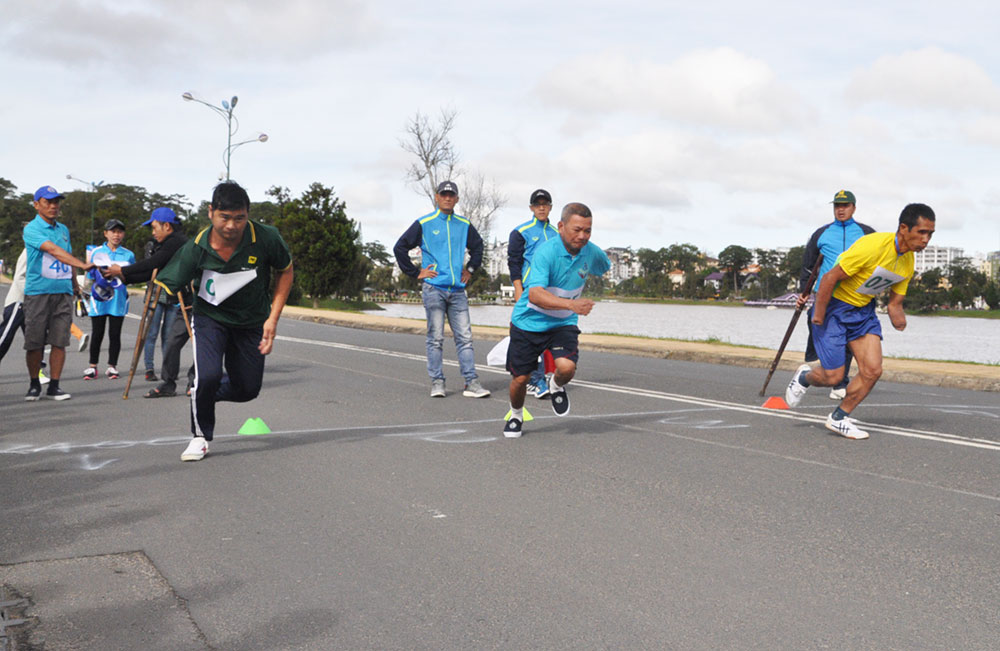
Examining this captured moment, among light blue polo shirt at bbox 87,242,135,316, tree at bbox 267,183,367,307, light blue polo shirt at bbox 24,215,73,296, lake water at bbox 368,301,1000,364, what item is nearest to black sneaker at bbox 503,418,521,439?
light blue polo shirt at bbox 24,215,73,296

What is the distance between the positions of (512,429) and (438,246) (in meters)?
3.25

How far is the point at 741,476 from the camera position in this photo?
20.8 ft

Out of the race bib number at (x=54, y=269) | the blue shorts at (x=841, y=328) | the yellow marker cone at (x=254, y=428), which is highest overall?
the race bib number at (x=54, y=269)

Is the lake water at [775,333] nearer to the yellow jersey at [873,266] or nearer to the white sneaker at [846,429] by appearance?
the yellow jersey at [873,266]

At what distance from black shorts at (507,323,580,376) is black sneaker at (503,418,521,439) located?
377mm

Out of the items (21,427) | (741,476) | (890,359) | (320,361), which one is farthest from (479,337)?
(741,476)

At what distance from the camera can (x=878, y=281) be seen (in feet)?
26.2

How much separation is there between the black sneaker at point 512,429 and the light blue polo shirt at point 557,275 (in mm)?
738

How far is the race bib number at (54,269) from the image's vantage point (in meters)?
9.70

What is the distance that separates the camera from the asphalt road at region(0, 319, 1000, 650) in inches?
144

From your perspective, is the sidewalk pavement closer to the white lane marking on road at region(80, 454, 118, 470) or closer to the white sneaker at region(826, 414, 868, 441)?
the white sneaker at region(826, 414, 868, 441)

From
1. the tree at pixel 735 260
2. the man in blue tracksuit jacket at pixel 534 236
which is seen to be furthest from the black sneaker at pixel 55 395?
the tree at pixel 735 260

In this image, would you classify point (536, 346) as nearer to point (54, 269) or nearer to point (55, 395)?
point (54, 269)

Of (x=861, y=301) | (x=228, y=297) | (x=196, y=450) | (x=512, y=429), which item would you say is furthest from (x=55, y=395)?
(x=861, y=301)
